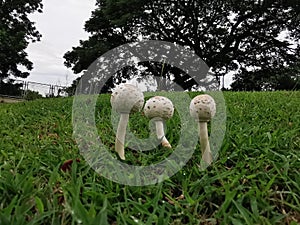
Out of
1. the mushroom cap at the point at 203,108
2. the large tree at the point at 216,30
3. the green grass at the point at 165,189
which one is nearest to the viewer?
the green grass at the point at 165,189

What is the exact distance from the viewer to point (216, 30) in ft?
56.0

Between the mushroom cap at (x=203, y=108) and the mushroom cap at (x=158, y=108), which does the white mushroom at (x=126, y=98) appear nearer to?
the mushroom cap at (x=158, y=108)

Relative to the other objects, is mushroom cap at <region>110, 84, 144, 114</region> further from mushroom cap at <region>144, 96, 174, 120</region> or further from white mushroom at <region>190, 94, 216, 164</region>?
white mushroom at <region>190, 94, 216, 164</region>

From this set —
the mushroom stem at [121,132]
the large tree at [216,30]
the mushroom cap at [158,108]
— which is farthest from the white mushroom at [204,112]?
the large tree at [216,30]

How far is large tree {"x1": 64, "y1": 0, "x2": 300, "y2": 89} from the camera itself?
16391 mm

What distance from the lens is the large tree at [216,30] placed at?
53.8 ft

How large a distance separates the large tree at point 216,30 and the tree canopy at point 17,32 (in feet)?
10.5

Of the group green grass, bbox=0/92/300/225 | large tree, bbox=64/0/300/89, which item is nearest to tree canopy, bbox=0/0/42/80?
large tree, bbox=64/0/300/89

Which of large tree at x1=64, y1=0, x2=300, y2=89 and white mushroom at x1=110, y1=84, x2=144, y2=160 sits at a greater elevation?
large tree at x1=64, y1=0, x2=300, y2=89

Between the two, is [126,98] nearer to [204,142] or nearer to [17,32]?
[204,142]

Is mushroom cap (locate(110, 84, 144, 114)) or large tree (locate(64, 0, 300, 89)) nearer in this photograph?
mushroom cap (locate(110, 84, 144, 114))

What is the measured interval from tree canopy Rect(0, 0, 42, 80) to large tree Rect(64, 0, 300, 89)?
319 cm

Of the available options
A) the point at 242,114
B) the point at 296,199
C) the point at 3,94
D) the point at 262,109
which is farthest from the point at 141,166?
the point at 3,94

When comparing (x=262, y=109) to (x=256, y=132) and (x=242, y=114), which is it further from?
(x=256, y=132)
